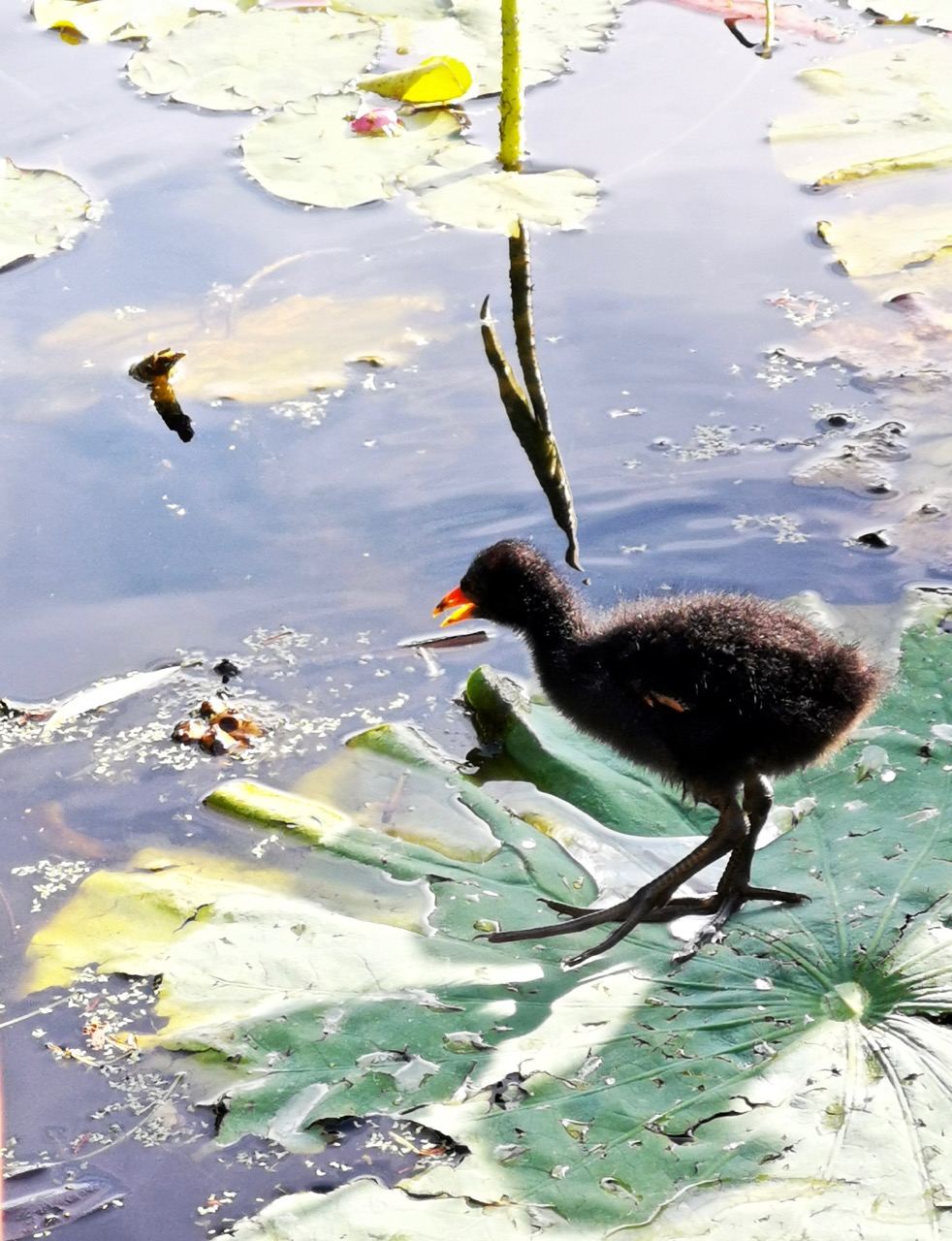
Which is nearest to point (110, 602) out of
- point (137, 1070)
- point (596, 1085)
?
point (137, 1070)

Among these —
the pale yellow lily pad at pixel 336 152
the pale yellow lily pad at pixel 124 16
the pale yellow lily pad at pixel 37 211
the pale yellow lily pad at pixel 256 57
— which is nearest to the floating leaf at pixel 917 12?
the pale yellow lily pad at pixel 336 152

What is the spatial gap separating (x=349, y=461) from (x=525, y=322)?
77 centimetres

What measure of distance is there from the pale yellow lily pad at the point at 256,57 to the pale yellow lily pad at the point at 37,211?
0.75 meters

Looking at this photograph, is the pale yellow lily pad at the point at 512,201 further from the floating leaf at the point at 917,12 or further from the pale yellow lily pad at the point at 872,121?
the floating leaf at the point at 917,12

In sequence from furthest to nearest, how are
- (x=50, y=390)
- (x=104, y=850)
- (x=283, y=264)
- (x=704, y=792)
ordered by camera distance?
(x=283, y=264) < (x=50, y=390) < (x=104, y=850) < (x=704, y=792)

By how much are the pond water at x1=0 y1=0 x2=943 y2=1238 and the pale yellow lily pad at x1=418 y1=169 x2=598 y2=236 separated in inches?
5.9

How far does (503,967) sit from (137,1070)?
2.08ft

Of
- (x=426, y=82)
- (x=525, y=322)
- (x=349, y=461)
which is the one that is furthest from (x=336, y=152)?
(x=349, y=461)

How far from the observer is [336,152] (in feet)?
16.2

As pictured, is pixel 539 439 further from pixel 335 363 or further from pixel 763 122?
pixel 763 122

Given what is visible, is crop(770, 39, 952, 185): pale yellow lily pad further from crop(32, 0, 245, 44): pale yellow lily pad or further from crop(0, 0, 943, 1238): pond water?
crop(32, 0, 245, 44): pale yellow lily pad

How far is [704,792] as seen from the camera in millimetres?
2680

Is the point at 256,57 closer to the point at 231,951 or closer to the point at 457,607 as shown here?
the point at 457,607

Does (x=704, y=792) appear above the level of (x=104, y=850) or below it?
above
